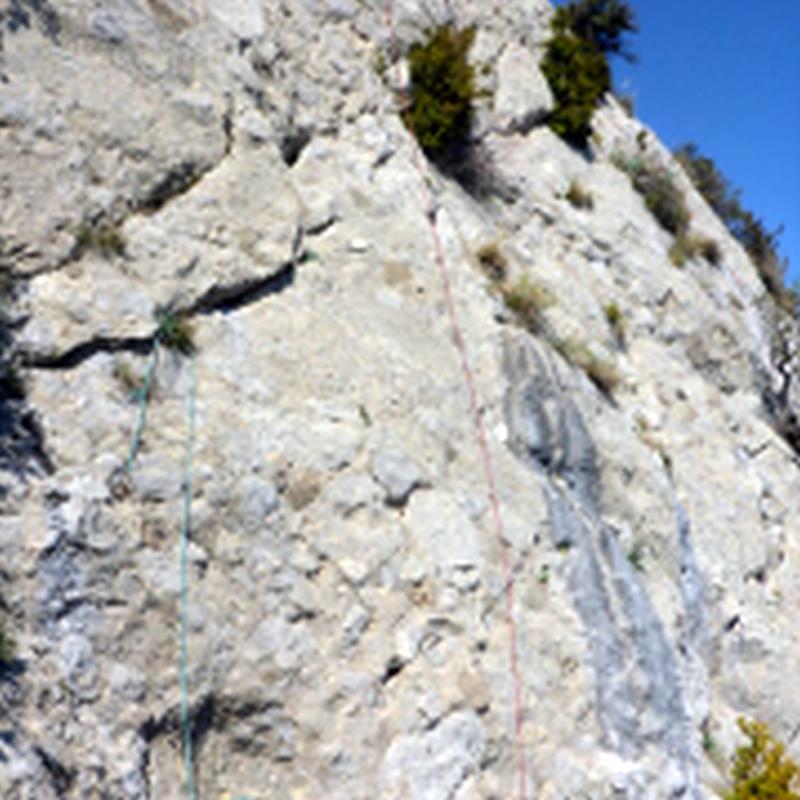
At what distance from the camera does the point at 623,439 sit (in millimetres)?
8922

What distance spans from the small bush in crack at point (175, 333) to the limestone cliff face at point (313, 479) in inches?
3.4

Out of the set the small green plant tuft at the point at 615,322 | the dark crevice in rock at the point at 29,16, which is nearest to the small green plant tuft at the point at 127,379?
the dark crevice in rock at the point at 29,16

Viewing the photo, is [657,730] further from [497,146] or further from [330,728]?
[497,146]

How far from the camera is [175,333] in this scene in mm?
6059

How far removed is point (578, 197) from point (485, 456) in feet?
17.9

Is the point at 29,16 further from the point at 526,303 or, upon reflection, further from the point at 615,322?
the point at 615,322

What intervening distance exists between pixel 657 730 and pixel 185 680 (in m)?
4.11

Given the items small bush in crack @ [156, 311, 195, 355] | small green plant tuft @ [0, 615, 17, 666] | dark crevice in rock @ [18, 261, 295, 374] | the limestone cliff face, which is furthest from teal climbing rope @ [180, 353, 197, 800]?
small green plant tuft @ [0, 615, 17, 666]

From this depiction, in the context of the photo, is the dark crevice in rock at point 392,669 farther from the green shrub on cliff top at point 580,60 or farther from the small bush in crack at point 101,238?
the green shrub on cliff top at point 580,60

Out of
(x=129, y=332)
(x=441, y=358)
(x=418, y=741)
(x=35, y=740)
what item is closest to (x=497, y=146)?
(x=441, y=358)

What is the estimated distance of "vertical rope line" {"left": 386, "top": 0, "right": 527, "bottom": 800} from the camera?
6.11 metres

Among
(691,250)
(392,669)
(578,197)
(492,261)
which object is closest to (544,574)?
(392,669)

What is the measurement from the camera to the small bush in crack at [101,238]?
19.5ft

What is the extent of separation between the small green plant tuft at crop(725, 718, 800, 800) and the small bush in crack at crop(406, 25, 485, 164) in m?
6.78
